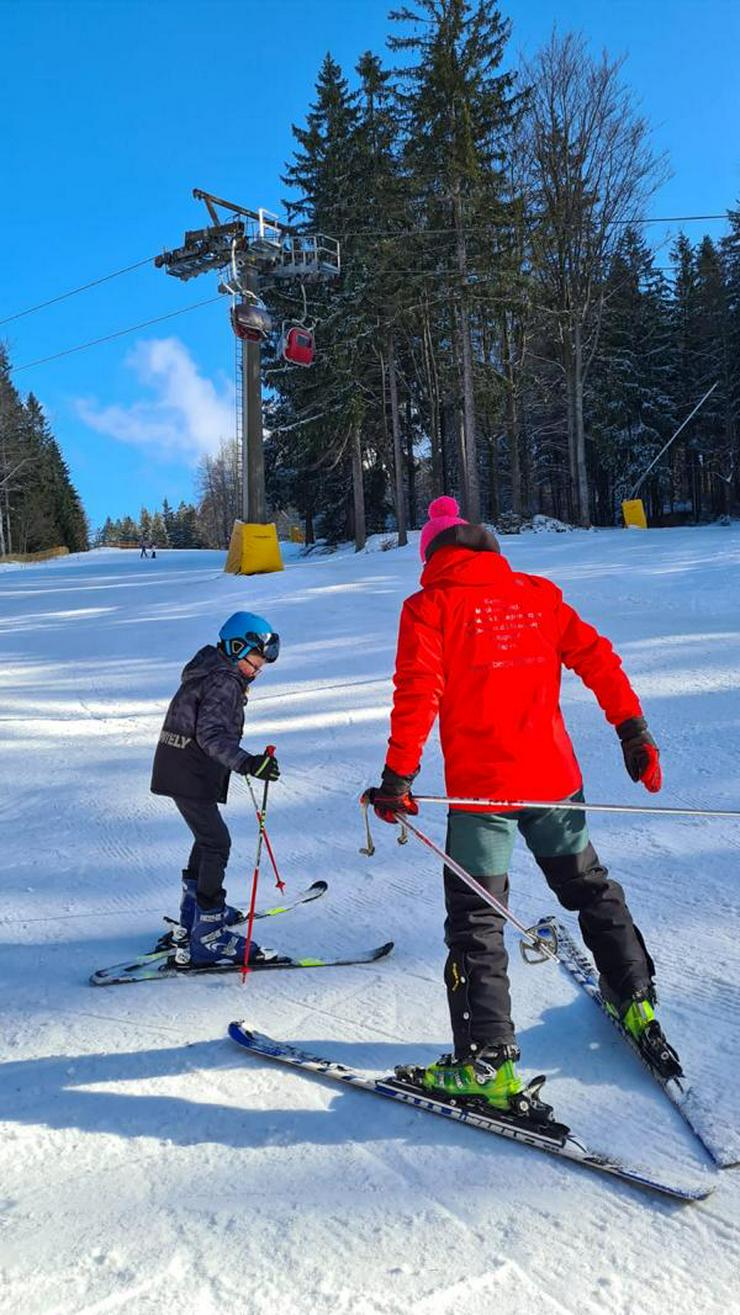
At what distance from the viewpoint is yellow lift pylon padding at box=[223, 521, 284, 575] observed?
18.2 meters

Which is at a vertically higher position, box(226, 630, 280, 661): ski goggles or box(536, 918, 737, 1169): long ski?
box(226, 630, 280, 661): ski goggles

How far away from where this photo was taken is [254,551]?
60.1 ft

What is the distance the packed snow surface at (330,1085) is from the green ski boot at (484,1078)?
0.39 feet

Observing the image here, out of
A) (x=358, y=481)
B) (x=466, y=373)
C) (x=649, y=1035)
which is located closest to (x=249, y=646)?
(x=649, y=1035)

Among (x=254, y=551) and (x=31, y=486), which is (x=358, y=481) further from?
(x=31, y=486)

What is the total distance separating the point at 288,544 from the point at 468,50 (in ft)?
74.5

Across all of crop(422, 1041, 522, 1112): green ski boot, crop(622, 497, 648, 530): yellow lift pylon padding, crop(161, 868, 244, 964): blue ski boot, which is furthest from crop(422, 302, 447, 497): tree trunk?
crop(422, 1041, 522, 1112): green ski boot

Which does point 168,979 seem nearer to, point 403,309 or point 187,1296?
point 187,1296

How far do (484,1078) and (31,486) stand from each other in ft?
187

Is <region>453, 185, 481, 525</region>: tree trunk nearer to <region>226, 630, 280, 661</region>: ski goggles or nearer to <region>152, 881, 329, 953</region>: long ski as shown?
<region>152, 881, 329, 953</region>: long ski

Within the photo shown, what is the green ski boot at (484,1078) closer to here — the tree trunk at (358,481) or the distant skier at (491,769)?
the distant skier at (491,769)

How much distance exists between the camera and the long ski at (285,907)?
12.5 feet

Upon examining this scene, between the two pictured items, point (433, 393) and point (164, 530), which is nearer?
point (433, 393)

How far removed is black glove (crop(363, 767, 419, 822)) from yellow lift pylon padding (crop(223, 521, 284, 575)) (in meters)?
15.7
